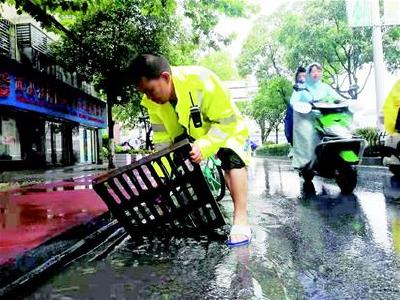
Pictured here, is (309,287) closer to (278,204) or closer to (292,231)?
(292,231)

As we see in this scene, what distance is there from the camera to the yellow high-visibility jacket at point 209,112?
332 centimetres

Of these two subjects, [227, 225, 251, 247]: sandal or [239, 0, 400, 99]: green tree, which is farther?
[239, 0, 400, 99]: green tree

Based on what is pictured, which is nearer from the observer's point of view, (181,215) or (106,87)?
(181,215)

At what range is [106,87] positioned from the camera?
53.2 ft

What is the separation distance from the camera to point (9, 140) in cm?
1546

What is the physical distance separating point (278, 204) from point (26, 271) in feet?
10.9

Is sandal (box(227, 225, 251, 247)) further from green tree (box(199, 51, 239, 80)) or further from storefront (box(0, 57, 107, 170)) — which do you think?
green tree (box(199, 51, 239, 80))

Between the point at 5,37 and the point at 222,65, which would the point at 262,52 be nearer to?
the point at 222,65

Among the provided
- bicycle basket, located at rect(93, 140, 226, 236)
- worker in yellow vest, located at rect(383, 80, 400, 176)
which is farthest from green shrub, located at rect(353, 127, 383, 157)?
bicycle basket, located at rect(93, 140, 226, 236)

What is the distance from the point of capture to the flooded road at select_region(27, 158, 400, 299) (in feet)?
7.13

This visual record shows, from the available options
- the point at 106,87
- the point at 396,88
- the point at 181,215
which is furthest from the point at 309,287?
the point at 106,87

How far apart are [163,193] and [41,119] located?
52.4 feet

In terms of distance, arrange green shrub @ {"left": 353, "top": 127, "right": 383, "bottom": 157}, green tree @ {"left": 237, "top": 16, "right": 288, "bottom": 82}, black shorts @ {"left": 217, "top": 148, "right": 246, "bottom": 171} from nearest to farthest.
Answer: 1. black shorts @ {"left": 217, "top": 148, "right": 246, "bottom": 171}
2. green shrub @ {"left": 353, "top": 127, "right": 383, "bottom": 157}
3. green tree @ {"left": 237, "top": 16, "right": 288, "bottom": 82}

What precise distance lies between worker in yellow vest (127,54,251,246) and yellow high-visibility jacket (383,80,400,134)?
164 inches
